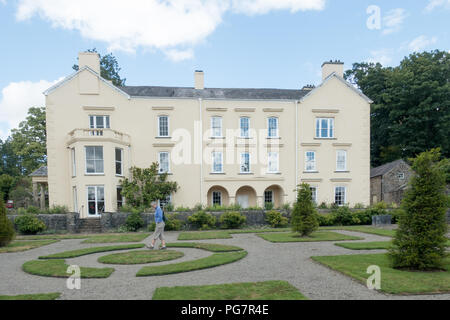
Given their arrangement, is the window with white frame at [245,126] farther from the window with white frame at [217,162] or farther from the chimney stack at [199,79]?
the chimney stack at [199,79]

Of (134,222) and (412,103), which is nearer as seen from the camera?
(134,222)

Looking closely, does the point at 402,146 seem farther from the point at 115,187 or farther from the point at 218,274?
the point at 218,274

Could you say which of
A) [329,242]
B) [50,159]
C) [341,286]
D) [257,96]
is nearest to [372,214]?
[329,242]

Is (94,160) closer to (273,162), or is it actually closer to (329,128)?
(273,162)

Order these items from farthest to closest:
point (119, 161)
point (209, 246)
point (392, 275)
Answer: point (119, 161) < point (209, 246) < point (392, 275)

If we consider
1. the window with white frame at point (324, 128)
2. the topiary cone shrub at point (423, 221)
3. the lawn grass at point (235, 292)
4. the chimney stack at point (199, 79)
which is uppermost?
the chimney stack at point (199, 79)

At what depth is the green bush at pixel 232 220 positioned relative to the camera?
2055 cm

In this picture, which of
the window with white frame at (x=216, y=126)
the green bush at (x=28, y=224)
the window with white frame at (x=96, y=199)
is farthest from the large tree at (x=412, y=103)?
the green bush at (x=28, y=224)

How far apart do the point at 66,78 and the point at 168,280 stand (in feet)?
74.9

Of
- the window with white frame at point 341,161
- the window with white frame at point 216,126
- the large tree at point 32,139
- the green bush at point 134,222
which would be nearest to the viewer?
the green bush at point 134,222

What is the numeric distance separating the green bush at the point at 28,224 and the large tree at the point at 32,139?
22037 millimetres

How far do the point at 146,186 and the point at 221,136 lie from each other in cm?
795

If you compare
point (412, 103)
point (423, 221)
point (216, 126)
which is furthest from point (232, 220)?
point (412, 103)

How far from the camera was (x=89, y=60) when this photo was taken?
26031 millimetres
